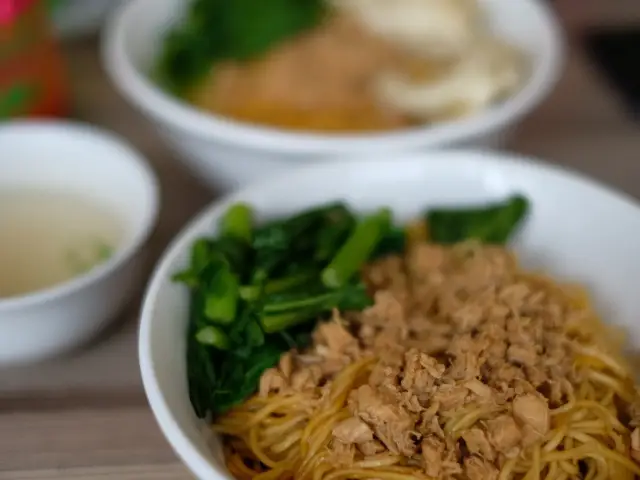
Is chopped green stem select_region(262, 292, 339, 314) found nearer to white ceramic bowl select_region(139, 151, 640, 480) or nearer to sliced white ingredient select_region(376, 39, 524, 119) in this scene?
white ceramic bowl select_region(139, 151, 640, 480)

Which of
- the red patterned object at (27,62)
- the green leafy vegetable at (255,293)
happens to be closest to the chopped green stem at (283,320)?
the green leafy vegetable at (255,293)

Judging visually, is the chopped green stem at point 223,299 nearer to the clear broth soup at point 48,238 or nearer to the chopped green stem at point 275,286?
the chopped green stem at point 275,286

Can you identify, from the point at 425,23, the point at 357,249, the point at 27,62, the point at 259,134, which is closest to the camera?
the point at 357,249

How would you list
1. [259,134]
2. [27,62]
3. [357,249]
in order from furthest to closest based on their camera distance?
[27,62], [259,134], [357,249]

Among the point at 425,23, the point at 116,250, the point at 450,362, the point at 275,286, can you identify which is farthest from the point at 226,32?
the point at 450,362

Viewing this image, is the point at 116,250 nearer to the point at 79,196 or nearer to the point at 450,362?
the point at 79,196

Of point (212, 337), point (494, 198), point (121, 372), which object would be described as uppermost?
point (494, 198)

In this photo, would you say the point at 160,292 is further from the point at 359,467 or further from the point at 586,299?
the point at 586,299

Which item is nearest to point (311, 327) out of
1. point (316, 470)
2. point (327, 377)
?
point (327, 377)
